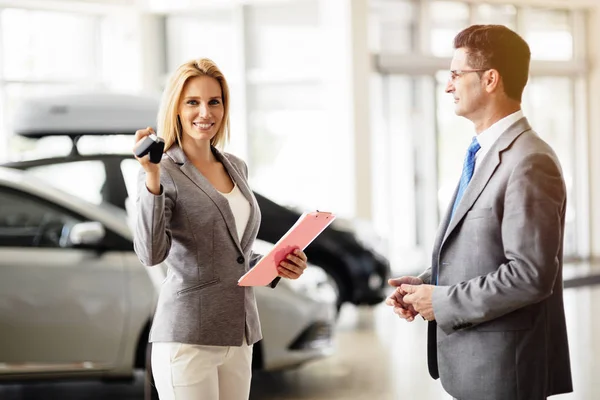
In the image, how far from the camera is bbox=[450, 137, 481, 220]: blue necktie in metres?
2.37

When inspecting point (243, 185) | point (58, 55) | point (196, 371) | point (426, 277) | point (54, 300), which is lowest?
point (54, 300)

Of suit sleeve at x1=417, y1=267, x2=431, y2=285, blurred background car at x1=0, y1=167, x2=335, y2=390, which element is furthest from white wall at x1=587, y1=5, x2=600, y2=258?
suit sleeve at x1=417, y1=267, x2=431, y2=285

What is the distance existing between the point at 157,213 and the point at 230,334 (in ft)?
1.37

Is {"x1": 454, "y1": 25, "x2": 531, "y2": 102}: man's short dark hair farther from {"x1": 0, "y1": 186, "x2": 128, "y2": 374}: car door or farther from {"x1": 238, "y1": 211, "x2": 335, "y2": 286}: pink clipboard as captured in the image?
{"x1": 0, "y1": 186, "x2": 128, "y2": 374}: car door

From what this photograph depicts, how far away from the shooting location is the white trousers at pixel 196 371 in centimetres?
245

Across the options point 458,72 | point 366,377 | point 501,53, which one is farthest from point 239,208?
point 366,377

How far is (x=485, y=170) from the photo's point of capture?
2.25 meters

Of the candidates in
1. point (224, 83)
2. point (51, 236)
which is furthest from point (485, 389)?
point (51, 236)

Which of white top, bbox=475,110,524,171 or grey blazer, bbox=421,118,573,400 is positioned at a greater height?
white top, bbox=475,110,524,171

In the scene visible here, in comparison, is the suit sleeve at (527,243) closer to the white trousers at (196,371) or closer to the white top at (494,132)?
the white top at (494,132)

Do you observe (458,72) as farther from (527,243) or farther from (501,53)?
(527,243)

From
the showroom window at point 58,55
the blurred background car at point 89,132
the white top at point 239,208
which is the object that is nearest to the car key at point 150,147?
the white top at point 239,208

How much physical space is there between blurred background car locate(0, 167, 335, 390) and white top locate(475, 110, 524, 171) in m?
2.80

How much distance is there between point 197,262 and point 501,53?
3.14ft
